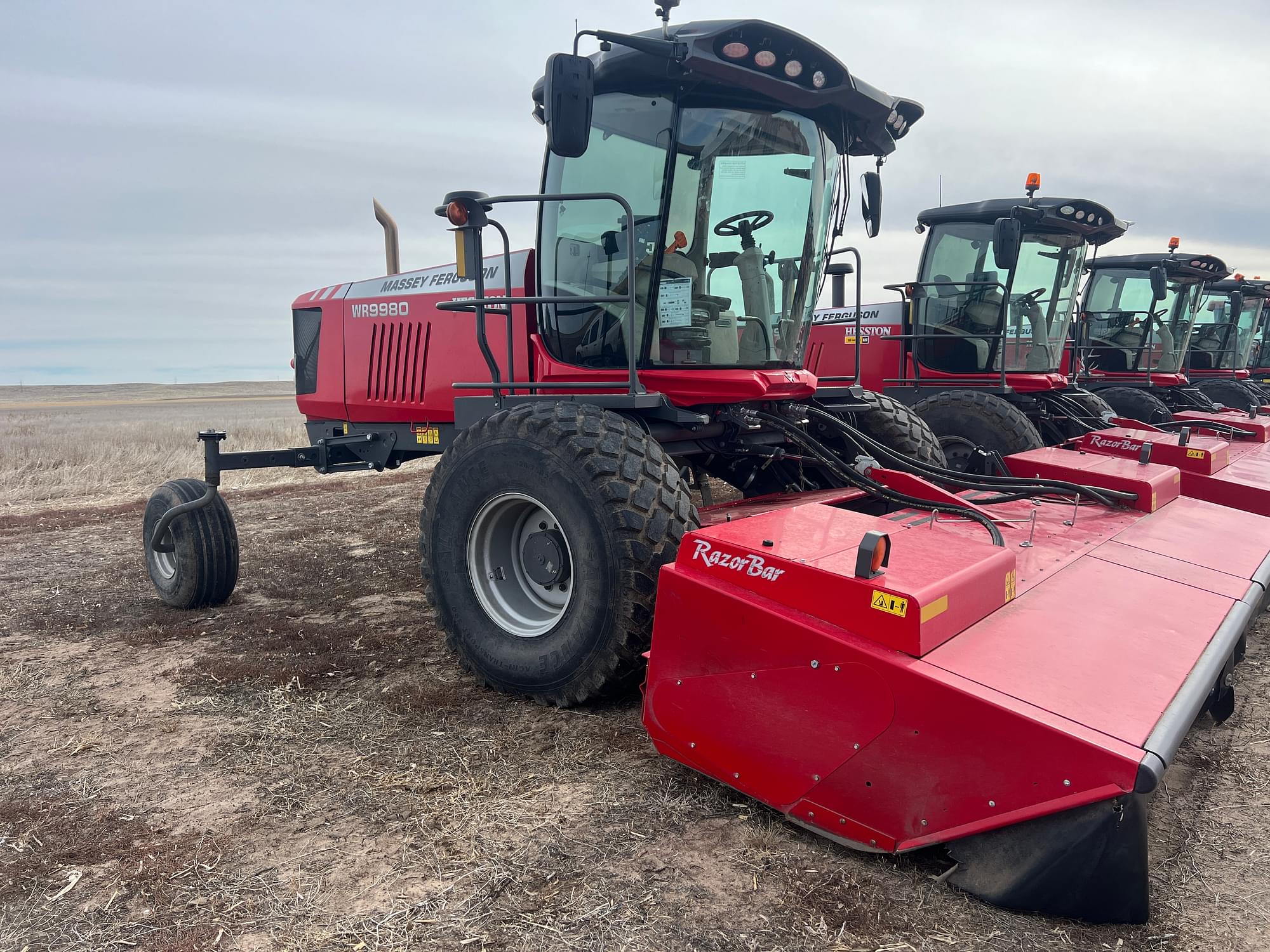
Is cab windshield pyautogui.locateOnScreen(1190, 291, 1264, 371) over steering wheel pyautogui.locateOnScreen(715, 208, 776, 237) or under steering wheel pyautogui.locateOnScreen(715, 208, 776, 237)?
under

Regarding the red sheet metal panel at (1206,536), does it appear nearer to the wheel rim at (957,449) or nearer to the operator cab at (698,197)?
the operator cab at (698,197)

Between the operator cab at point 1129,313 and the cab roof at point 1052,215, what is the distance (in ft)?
9.41

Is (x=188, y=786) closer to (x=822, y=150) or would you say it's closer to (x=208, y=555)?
(x=208, y=555)

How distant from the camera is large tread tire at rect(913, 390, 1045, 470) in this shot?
6.24 metres

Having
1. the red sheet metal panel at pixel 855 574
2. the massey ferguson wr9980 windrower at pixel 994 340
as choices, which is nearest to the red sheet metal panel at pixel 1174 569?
the red sheet metal panel at pixel 855 574

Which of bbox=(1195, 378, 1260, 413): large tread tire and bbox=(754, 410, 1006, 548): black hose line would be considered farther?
bbox=(1195, 378, 1260, 413): large tread tire

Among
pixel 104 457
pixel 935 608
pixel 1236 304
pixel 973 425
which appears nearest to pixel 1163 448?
pixel 973 425

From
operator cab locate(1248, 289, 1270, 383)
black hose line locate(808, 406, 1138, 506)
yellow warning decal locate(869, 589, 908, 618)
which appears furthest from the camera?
operator cab locate(1248, 289, 1270, 383)

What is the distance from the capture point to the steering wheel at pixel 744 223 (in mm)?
3688

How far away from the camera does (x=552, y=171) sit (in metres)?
3.87

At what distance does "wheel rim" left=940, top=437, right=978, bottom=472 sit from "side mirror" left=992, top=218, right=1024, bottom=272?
4.49 ft

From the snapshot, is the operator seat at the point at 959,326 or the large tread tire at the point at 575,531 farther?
the operator seat at the point at 959,326

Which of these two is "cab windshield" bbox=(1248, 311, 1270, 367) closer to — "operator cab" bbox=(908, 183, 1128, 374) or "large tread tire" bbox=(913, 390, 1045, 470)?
"operator cab" bbox=(908, 183, 1128, 374)

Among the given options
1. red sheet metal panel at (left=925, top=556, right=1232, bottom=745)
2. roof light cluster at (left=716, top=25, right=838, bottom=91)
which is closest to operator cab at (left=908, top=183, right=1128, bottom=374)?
roof light cluster at (left=716, top=25, right=838, bottom=91)
